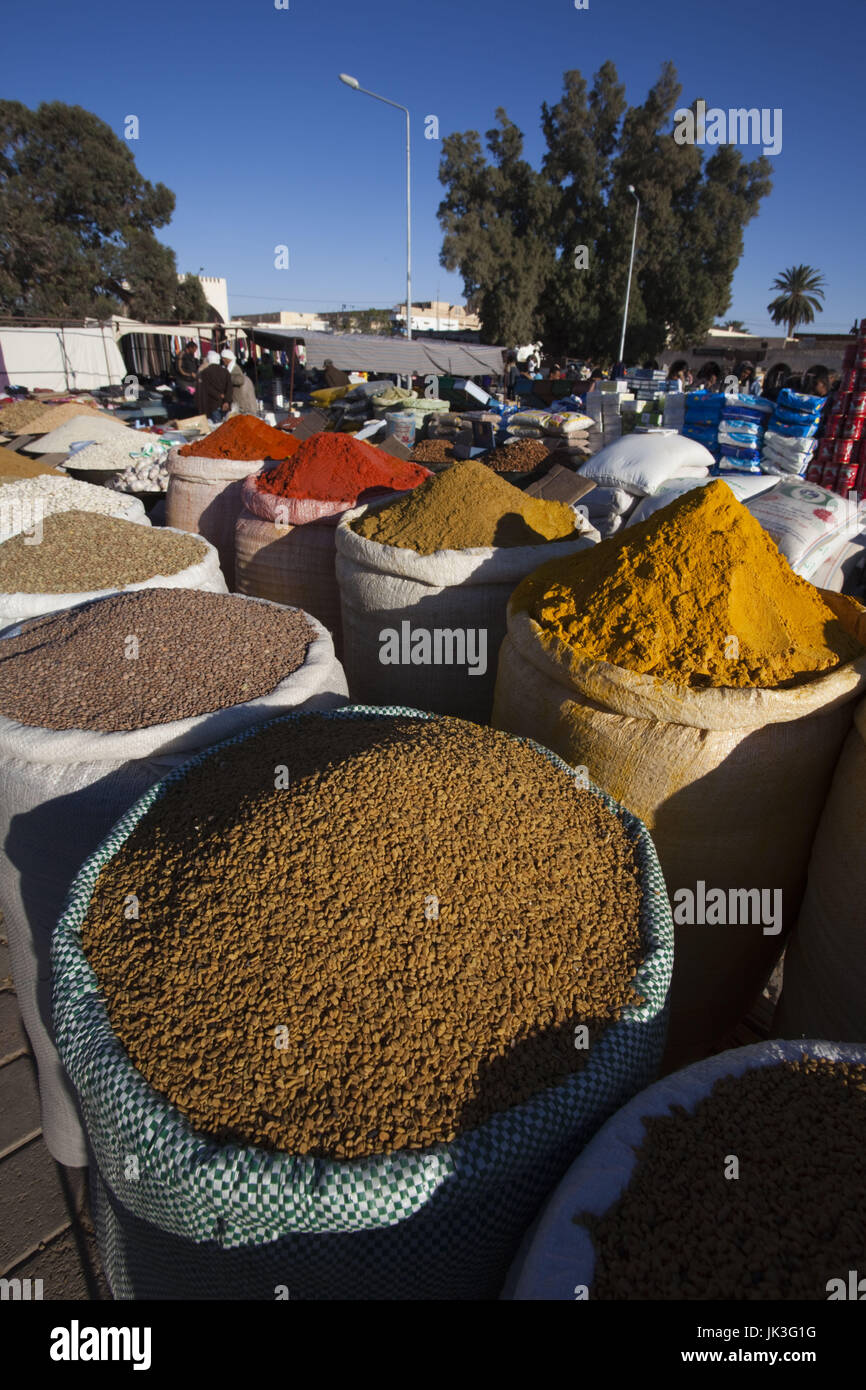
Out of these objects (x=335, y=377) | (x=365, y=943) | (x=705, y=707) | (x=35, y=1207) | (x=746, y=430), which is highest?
(x=335, y=377)

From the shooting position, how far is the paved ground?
1186 millimetres

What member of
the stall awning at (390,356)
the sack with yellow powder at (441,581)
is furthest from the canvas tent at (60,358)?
the sack with yellow powder at (441,581)

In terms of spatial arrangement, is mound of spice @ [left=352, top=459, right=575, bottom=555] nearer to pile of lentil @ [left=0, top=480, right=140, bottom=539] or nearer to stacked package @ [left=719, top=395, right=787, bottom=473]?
pile of lentil @ [left=0, top=480, right=140, bottom=539]

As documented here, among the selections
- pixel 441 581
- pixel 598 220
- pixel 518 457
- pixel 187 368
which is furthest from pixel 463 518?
pixel 598 220

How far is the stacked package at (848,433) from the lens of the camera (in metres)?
4.27

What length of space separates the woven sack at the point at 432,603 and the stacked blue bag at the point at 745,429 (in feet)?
13.7

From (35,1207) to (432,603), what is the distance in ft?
4.77

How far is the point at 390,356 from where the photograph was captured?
358 inches

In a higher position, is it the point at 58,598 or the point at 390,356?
the point at 390,356

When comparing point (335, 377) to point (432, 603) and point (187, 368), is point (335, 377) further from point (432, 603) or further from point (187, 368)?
point (432, 603)

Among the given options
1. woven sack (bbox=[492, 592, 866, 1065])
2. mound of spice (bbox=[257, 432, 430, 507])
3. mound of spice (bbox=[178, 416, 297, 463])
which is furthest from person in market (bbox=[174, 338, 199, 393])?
woven sack (bbox=[492, 592, 866, 1065])

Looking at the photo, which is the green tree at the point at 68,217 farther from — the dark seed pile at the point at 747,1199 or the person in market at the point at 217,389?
the dark seed pile at the point at 747,1199

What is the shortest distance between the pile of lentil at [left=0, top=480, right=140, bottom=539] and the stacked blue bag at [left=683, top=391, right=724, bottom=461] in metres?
5.02

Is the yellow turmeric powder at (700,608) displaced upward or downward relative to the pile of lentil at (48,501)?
downward
